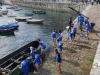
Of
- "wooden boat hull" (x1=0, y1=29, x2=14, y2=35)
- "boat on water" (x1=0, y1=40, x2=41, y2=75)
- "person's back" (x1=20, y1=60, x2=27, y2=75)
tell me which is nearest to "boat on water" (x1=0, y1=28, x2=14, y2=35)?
"wooden boat hull" (x1=0, y1=29, x2=14, y2=35)

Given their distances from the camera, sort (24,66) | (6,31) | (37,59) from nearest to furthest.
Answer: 1. (24,66)
2. (37,59)
3. (6,31)

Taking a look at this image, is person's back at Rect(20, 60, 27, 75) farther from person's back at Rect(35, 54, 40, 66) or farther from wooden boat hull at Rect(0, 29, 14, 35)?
wooden boat hull at Rect(0, 29, 14, 35)

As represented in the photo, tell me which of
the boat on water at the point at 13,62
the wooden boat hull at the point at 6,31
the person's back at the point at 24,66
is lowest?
the wooden boat hull at the point at 6,31

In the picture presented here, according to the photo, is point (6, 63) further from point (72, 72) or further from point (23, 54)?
point (72, 72)

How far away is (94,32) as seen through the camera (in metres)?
34.1

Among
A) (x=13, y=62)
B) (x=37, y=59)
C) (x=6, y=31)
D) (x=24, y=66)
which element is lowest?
(x=6, y=31)

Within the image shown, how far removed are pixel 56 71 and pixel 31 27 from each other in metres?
35.3

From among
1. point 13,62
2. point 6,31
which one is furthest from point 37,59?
point 6,31

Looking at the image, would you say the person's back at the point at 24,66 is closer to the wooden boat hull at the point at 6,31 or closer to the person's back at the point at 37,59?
the person's back at the point at 37,59

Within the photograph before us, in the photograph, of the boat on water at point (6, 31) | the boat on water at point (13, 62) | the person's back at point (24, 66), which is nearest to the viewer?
the person's back at point (24, 66)

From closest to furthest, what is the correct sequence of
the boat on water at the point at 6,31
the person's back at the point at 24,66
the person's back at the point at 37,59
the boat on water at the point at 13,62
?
1. the person's back at the point at 24,66
2. the boat on water at the point at 13,62
3. the person's back at the point at 37,59
4. the boat on water at the point at 6,31

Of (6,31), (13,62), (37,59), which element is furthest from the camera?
(6,31)

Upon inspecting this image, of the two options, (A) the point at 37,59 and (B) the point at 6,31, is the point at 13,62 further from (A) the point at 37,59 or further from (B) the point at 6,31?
(B) the point at 6,31

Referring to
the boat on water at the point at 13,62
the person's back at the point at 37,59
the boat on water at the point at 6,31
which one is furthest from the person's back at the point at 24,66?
the boat on water at the point at 6,31
